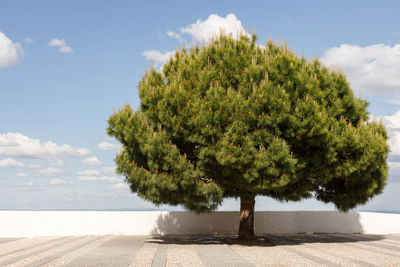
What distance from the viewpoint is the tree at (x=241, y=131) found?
1017 centimetres

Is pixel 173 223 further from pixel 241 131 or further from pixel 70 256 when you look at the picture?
pixel 241 131

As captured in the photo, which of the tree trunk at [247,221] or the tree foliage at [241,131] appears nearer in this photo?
the tree foliage at [241,131]

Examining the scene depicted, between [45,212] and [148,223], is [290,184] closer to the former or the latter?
[148,223]

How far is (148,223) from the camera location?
52.1ft

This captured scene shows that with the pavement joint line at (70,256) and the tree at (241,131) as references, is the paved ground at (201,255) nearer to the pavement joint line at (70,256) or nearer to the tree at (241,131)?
the pavement joint line at (70,256)

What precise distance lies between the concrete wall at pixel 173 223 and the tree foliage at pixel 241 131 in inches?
170

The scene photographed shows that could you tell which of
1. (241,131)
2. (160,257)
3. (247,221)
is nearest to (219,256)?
(160,257)

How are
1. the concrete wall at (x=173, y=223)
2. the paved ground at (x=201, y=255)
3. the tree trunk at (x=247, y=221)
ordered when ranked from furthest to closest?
the concrete wall at (x=173, y=223)
the tree trunk at (x=247, y=221)
the paved ground at (x=201, y=255)

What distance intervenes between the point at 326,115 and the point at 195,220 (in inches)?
302

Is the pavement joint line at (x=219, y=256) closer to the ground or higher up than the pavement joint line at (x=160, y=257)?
higher up

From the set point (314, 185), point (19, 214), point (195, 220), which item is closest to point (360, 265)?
point (314, 185)

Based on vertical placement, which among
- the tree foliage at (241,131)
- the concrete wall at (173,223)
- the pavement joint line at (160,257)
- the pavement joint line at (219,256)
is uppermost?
the tree foliage at (241,131)

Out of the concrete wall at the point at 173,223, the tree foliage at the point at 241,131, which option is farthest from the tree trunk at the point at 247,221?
the concrete wall at the point at 173,223

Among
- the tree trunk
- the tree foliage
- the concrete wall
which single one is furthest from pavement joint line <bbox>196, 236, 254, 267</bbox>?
the concrete wall
